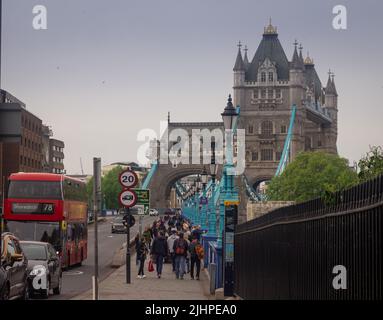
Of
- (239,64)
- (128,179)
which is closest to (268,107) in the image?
(239,64)

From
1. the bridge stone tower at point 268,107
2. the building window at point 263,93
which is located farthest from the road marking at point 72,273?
the building window at point 263,93

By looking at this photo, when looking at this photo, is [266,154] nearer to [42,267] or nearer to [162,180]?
[162,180]

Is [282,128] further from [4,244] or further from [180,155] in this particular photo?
[4,244]

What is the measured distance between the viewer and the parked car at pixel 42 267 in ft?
70.3

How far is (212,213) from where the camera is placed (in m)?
36.0

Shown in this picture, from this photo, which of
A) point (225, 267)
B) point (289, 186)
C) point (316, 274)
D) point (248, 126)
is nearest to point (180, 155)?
point (248, 126)

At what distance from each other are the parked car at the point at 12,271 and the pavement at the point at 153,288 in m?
3.25

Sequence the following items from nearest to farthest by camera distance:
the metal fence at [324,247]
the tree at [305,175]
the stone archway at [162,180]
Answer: the metal fence at [324,247] < the tree at [305,175] < the stone archway at [162,180]

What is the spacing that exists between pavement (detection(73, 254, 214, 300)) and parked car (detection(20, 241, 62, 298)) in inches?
26.1

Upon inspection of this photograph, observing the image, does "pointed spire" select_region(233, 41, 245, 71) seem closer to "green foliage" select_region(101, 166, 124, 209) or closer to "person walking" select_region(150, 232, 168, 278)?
"green foliage" select_region(101, 166, 124, 209)

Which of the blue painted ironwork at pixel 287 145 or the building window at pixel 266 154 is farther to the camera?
the building window at pixel 266 154

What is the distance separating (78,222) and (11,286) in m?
21.8

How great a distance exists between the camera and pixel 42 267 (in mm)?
21703

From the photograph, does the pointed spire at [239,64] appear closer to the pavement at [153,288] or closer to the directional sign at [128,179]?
→ the pavement at [153,288]
